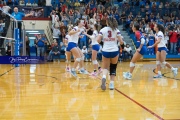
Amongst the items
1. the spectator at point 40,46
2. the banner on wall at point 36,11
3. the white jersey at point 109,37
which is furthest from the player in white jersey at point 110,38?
the banner on wall at point 36,11

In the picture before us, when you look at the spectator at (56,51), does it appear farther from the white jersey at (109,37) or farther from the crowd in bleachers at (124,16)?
the white jersey at (109,37)

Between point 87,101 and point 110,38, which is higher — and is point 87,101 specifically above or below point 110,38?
below

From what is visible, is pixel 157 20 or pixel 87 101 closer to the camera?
pixel 87 101

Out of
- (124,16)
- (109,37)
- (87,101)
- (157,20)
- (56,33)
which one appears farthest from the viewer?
(124,16)

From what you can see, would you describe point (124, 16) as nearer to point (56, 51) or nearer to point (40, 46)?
point (56, 51)

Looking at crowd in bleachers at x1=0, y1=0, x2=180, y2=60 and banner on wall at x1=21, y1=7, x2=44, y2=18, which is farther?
banner on wall at x1=21, y1=7, x2=44, y2=18

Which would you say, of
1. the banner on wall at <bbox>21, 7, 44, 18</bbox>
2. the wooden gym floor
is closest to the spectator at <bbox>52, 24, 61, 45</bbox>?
the banner on wall at <bbox>21, 7, 44, 18</bbox>

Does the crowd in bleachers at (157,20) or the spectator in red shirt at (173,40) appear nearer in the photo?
the spectator in red shirt at (173,40)

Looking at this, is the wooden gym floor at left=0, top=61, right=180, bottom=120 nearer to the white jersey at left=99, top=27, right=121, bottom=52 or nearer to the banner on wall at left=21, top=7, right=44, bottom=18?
the white jersey at left=99, top=27, right=121, bottom=52

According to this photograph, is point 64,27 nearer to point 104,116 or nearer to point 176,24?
point 176,24

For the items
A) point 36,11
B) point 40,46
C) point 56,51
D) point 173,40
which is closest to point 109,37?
point 56,51

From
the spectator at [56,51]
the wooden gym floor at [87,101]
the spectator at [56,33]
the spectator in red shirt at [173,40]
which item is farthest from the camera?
the spectator in red shirt at [173,40]

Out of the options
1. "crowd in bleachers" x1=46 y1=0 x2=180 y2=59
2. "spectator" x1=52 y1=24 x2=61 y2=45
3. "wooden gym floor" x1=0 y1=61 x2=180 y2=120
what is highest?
"crowd in bleachers" x1=46 y1=0 x2=180 y2=59

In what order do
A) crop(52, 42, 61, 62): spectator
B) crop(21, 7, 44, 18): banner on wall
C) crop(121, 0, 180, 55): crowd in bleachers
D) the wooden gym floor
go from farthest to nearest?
crop(21, 7, 44, 18): banner on wall
crop(121, 0, 180, 55): crowd in bleachers
crop(52, 42, 61, 62): spectator
the wooden gym floor
